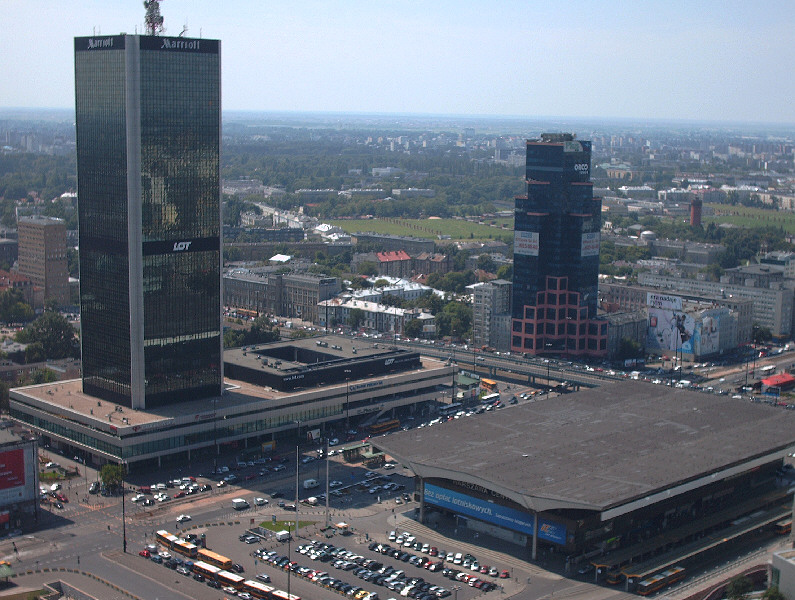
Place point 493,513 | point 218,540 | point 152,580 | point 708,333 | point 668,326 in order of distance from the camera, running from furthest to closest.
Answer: point 668,326, point 708,333, point 493,513, point 218,540, point 152,580

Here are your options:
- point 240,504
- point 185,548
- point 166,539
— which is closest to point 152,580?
point 185,548

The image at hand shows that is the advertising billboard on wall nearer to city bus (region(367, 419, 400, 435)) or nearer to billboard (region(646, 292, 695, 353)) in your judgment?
city bus (region(367, 419, 400, 435))

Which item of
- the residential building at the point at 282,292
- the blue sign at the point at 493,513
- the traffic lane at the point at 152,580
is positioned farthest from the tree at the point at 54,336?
the blue sign at the point at 493,513

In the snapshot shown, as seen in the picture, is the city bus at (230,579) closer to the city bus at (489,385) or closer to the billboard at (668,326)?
the city bus at (489,385)

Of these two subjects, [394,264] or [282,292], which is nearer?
[282,292]

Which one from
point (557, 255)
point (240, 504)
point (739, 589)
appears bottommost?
point (240, 504)

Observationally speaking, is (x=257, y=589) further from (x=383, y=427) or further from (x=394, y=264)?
(x=394, y=264)

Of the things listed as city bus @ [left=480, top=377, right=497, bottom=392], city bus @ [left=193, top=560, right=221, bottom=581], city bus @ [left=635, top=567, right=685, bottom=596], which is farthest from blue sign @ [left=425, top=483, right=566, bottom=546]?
city bus @ [left=480, top=377, right=497, bottom=392]
